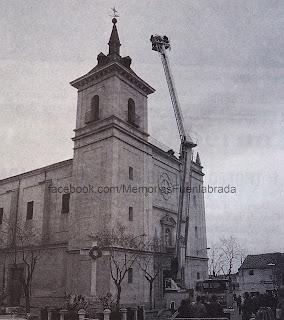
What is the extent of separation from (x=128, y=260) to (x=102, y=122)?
11.3 m

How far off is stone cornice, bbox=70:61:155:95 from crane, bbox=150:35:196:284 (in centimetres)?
240

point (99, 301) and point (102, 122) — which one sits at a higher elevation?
point (102, 122)

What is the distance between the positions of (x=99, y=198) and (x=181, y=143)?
8.74 m

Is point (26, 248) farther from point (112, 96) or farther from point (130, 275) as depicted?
point (112, 96)

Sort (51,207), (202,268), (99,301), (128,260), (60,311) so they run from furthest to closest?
(202,268), (51,207), (128,260), (99,301), (60,311)

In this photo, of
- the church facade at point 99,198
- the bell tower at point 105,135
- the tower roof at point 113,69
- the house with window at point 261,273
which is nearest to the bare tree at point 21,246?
the church facade at point 99,198

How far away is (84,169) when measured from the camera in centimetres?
3272

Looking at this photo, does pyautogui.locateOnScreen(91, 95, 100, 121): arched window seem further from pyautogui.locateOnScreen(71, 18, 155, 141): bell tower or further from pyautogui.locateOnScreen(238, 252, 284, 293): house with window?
pyautogui.locateOnScreen(238, 252, 284, 293): house with window

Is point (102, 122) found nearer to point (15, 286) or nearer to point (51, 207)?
point (51, 207)

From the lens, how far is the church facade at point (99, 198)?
30141 millimetres

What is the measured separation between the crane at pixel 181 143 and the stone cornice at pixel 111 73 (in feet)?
7.88

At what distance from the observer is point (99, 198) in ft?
100

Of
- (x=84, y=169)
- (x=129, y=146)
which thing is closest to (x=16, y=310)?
(x=84, y=169)

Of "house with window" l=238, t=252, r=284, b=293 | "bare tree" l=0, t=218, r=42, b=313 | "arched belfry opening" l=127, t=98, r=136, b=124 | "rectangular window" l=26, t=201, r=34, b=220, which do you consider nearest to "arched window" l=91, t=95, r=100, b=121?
"arched belfry opening" l=127, t=98, r=136, b=124
